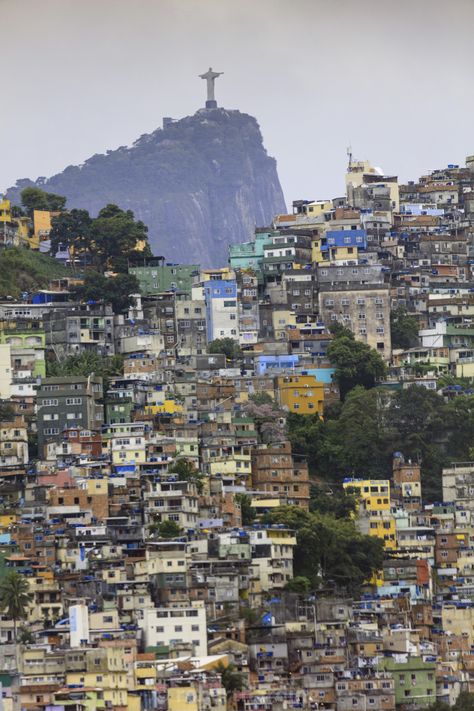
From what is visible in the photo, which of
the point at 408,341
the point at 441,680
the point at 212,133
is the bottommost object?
the point at 441,680

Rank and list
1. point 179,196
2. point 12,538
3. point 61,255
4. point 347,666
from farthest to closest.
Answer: point 179,196
point 61,255
point 12,538
point 347,666

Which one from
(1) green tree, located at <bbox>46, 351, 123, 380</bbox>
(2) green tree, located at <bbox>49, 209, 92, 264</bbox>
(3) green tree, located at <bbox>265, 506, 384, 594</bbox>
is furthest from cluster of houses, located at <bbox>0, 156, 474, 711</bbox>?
(2) green tree, located at <bbox>49, 209, 92, 264</bbox>

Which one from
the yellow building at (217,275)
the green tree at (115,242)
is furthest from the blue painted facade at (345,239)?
the green tree at (115,242)

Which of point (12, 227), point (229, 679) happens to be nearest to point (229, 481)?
point (229, 679)

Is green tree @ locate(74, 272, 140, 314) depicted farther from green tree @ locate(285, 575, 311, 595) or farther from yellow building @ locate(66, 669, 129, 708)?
yellow building @ locate(66, 669, 129, 708)

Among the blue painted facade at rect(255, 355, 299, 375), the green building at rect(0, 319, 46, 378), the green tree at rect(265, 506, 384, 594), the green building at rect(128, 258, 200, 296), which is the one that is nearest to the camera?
the green tree at rect(265, 506, 384, 594)

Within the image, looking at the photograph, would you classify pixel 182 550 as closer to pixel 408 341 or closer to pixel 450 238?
pixel 408 341

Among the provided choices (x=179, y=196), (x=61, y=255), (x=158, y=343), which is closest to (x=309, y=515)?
(x=158, y=343)

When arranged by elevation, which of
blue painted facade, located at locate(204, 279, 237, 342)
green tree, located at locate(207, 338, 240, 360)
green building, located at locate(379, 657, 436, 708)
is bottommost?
green building, located at locate(379, 657, 436, 708)
